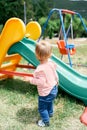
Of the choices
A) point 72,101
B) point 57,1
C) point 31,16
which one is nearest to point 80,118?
point 72,101

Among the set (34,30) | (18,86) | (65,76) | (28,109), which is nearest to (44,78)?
(28,109)

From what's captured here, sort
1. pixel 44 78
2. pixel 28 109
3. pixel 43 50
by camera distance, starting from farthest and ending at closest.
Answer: pixel 28 109 < pixel 44 78 < pixel 43 50

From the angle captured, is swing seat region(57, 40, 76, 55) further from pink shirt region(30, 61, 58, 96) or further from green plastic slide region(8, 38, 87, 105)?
pink shirt region(30, 61, 58, 96)

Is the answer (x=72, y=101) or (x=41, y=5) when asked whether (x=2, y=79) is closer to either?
(x=72, y=101)

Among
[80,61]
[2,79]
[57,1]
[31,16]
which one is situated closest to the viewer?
[2,79]

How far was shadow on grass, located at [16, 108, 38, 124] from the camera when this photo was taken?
3.99 m

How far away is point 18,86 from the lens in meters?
5.48

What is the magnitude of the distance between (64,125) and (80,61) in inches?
177

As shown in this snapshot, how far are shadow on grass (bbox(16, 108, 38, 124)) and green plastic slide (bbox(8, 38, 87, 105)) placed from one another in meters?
0.66

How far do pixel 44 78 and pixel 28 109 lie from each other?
84 cm

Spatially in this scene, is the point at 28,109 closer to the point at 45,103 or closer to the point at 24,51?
the point at 45,103

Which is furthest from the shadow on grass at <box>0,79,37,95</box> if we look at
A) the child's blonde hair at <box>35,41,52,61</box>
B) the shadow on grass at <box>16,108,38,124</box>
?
the child's blonde hair at <box>35,41,52,61</box>

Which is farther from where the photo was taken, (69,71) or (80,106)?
(69,71)

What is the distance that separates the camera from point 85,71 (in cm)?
706
